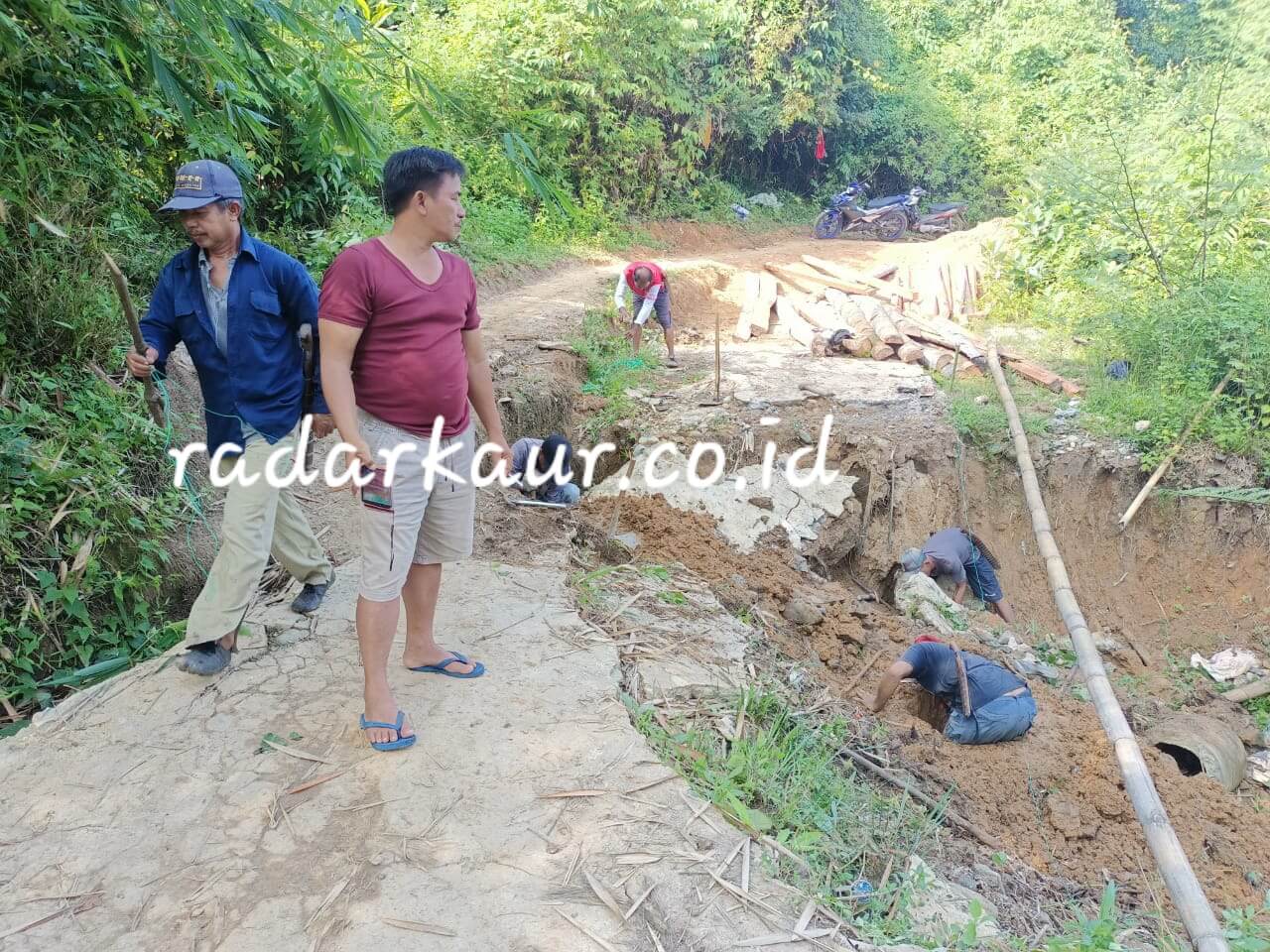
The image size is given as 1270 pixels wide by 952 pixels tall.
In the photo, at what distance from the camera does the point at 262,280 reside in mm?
3064

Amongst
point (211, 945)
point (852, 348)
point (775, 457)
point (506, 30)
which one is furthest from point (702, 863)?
point (506, 30)

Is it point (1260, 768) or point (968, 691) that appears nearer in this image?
point (968, 691)

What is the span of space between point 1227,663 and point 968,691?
4176mm

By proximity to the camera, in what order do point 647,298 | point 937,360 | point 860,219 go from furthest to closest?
point 860,219, point 937,360, point 647,298

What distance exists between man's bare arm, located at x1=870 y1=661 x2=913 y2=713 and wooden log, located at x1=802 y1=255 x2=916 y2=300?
9.52m

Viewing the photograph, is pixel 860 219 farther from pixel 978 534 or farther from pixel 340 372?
pixel 340 372

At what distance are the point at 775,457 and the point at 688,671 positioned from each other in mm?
4356

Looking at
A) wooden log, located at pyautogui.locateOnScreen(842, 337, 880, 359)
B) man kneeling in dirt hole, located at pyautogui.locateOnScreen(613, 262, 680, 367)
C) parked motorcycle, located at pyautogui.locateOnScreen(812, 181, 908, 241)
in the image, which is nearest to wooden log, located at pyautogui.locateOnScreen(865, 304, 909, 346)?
wooden log, located at pyautogui.locateOnScreen(842, 337, 880, 359)

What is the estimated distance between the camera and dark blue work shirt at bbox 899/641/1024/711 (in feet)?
15.8

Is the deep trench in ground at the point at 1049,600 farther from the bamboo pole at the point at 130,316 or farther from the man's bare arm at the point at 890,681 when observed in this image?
the bamboo pole at the point at 130,316

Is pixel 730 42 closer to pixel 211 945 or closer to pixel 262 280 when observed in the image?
pixel 262 280

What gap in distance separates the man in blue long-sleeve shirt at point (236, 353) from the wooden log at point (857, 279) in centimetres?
1155

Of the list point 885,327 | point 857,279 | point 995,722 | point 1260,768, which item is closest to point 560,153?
point 857,279

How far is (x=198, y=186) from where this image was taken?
9.38ft
